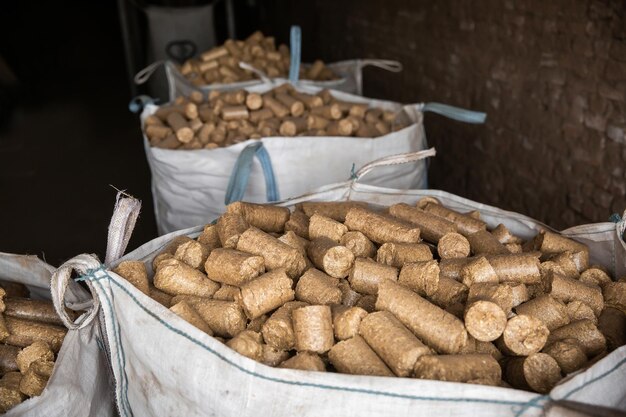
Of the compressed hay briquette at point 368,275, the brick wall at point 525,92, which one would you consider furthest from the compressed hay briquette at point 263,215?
the brick wall at point 525,92

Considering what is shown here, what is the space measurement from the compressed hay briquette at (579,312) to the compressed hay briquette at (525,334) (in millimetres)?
191

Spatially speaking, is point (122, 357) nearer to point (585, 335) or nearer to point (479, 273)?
point (479, 273)

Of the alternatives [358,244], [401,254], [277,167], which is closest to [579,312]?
[401,254]

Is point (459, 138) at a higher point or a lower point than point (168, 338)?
lower

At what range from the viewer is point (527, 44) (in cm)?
295

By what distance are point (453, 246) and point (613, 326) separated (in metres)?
0.41

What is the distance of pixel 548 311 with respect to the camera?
1356 mm

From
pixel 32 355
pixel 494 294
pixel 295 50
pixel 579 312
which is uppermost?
pixel 295 50

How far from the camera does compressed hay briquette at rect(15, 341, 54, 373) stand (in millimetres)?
1485

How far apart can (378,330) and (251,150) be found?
119cm

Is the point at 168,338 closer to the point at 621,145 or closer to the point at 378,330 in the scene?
the point at 378,330

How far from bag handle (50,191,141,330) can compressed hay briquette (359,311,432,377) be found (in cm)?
58

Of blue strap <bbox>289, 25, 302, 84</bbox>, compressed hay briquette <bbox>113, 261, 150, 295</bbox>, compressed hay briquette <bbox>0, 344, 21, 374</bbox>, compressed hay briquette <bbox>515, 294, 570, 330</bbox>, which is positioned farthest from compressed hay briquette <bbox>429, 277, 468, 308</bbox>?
blue strap <bbox>289, 25, 302, 84</bbox>

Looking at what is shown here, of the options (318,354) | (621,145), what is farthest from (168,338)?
(621,145)
